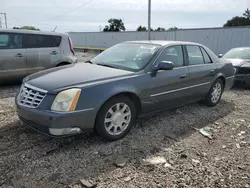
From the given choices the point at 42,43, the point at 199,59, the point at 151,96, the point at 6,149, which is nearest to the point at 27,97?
the point at 6,149

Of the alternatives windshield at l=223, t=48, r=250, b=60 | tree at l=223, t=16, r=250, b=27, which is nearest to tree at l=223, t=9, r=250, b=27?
tree at l=223, t=16, r=250, b=27

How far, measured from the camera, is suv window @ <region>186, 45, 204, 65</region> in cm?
Answer: 471

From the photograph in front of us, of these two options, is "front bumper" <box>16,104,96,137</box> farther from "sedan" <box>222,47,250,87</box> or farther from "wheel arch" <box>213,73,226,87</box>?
"sedan" <box>222,47,250,87</box>

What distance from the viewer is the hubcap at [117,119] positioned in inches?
134

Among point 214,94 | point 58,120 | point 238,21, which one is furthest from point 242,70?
point 238,21

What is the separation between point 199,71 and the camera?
4770 millimetres

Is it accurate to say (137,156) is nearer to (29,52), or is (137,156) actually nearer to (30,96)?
(30,96)

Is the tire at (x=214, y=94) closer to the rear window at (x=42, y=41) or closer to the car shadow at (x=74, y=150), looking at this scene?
the car shadow at (x=74, y=150)

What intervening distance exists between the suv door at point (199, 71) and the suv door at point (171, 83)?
221 mm

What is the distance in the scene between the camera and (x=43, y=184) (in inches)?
99.5

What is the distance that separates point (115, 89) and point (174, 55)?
1664mm

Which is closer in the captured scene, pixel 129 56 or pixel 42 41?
pixel 129 56

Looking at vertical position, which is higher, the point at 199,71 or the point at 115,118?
the point at 199,71

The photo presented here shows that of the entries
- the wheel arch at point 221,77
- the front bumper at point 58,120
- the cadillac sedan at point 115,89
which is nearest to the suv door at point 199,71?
the cadillac sedan at point 115,89
